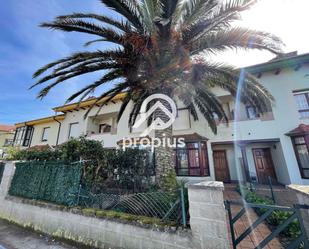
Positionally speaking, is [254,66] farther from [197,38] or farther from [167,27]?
[167,27]

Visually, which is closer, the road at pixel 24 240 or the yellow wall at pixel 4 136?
→ the road at pixel 24 240

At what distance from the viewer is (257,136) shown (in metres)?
11.3

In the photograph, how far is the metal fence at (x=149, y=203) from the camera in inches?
133

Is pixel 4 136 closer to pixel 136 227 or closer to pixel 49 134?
pixel 49 134

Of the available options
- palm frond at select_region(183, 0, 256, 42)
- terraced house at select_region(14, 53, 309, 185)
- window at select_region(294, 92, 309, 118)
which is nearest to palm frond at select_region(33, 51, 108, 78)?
palm frond at select_region(183, 0, 256, 42)

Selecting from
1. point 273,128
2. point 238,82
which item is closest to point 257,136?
point 273,128

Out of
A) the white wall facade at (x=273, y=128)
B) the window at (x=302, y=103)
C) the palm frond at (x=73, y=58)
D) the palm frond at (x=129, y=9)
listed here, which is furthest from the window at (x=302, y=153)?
the palm frond at (x=73, y=58)

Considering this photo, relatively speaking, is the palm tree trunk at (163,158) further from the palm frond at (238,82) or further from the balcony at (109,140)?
the balcony at (109,140)

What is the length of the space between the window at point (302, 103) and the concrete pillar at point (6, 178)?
1725 cm

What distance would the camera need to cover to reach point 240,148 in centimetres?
1290

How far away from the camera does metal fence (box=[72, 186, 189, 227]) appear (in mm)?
3374

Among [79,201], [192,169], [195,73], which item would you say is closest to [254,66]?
[195,73]

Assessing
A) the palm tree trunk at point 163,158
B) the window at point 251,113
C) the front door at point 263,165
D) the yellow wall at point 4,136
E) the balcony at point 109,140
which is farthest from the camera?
the yellow wall at point 4,136

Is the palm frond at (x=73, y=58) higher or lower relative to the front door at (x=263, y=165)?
higher
